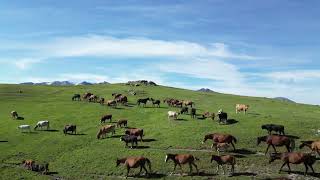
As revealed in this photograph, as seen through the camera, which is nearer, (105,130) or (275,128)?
(275,128)

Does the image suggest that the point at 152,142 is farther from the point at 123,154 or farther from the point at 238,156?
the point at 238,156

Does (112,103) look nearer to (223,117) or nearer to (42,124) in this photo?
(42,124)

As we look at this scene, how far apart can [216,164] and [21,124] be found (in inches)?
1455

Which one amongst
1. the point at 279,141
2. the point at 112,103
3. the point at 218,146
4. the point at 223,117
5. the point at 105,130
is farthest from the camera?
the point at 112,103

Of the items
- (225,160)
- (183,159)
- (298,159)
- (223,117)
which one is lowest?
(183,159)

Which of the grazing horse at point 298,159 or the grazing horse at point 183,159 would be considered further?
the grazing horse at point 183,159

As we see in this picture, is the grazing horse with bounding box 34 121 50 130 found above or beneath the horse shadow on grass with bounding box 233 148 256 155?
above

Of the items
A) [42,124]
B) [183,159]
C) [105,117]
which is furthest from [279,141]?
[42,124]

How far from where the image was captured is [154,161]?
149 ft

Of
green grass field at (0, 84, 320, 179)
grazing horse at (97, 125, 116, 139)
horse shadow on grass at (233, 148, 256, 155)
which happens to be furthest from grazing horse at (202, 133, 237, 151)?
grazing horse at (97, 125, 116, 139)

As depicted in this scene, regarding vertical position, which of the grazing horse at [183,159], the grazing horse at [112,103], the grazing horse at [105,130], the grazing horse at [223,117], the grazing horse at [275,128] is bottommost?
the grazing horse at [183,159]

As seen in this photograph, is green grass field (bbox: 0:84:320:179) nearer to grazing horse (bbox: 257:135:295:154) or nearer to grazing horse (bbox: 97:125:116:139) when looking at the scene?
grazing horse (bbox: 97:125:116:139)

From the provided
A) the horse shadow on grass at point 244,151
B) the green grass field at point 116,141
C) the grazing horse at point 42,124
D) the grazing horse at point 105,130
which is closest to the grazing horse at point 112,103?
the green grass field at point 116,141

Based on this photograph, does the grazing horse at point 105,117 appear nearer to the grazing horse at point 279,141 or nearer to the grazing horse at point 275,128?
the grazing horse at point 275,128
